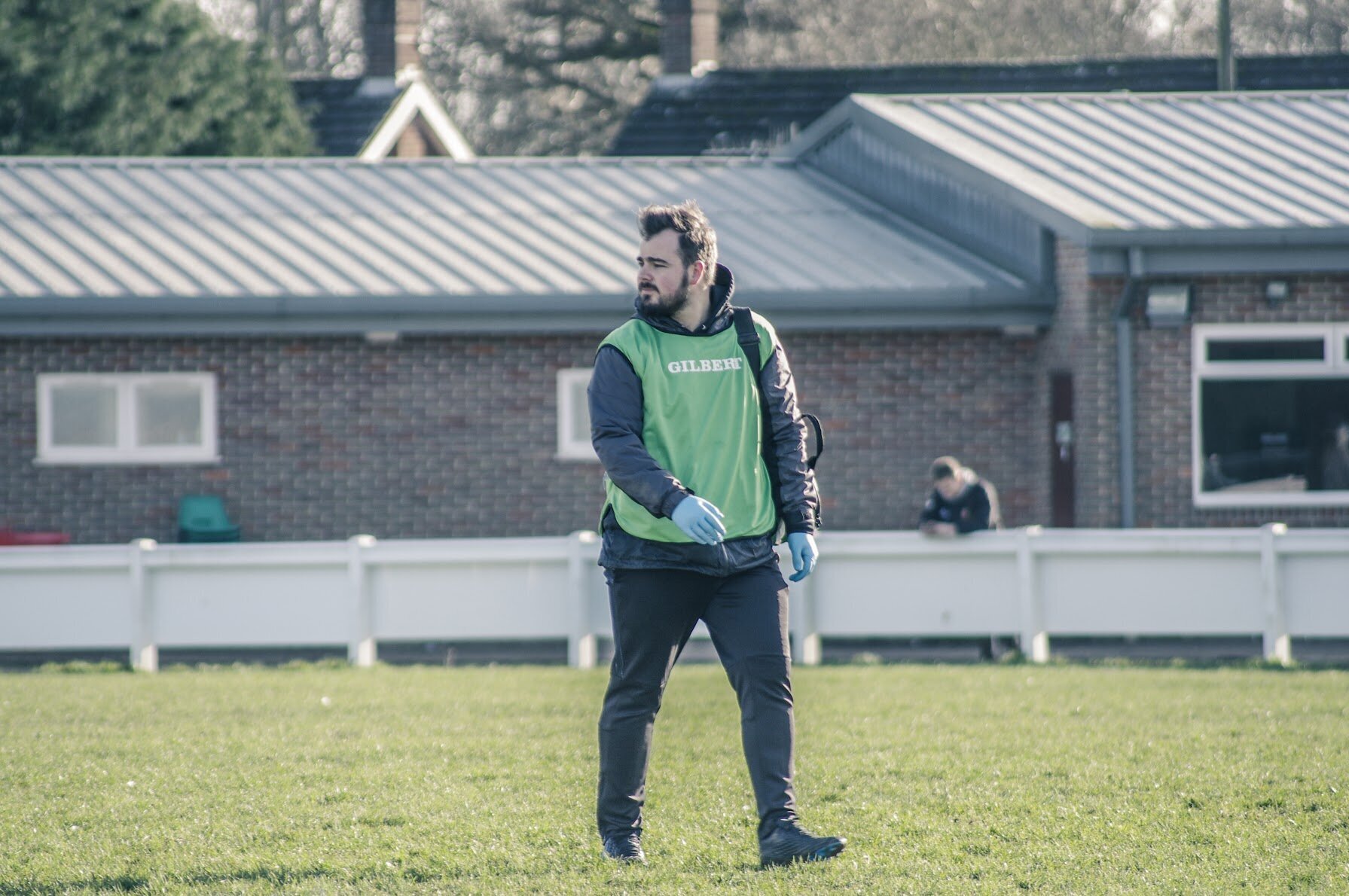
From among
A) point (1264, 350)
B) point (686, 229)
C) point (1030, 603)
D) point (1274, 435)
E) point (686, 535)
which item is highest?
point (1264, 350)

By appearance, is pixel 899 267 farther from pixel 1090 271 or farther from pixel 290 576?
pixel 290 576

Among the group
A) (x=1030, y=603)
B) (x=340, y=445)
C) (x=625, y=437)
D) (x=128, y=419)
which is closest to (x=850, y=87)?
(x=340, y=445)

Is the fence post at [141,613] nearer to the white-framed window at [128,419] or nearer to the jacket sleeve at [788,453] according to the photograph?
the white-framed window at [128,419]

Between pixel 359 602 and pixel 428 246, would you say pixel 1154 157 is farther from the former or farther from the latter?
pixel 359 602

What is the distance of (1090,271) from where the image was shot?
1326cm

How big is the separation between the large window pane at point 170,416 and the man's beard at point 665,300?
10.2 metres

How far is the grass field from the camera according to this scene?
5000 mm

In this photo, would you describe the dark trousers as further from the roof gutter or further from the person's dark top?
the roof gutter

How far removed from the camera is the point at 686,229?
17.1 ft

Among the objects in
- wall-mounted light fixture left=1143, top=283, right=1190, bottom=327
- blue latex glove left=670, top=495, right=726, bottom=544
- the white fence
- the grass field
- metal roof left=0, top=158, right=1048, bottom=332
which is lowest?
the grass field

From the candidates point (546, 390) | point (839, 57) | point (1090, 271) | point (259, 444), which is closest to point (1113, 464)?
point (1090, 271)

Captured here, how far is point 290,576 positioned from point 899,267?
6.09m

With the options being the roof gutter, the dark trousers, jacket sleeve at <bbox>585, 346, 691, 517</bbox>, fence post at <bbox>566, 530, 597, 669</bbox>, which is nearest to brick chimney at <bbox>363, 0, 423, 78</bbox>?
the roof gutter

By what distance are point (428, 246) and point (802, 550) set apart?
10773 mm
